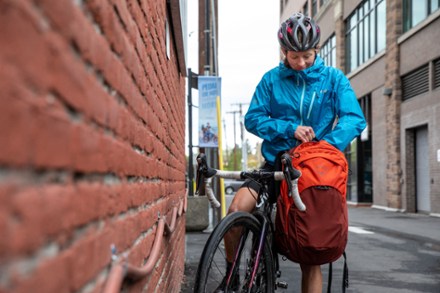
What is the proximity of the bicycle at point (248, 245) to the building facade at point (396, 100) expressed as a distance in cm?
1503

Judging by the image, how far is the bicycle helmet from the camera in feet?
12.0

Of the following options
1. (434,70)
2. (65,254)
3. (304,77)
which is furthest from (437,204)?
(65,254)

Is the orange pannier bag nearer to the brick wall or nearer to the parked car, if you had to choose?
the brick wall

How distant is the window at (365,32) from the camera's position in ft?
74.7

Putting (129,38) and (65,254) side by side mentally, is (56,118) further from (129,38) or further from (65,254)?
(129,38)

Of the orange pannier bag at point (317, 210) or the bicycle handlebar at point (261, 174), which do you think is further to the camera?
the orange pannier bag at point (317, 210)

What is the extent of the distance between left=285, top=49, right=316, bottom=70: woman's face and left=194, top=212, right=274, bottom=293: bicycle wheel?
108 centimetres

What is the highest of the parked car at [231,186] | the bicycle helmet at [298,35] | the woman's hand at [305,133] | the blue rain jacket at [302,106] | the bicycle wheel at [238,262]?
the bicycle helmet at [298,35]

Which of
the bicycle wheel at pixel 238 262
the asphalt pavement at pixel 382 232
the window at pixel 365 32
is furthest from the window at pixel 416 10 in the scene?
the bicycle wheel at pixel 238 262

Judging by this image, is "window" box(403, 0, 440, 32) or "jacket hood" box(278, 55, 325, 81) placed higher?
"window" box(403, 0, 440, 32)

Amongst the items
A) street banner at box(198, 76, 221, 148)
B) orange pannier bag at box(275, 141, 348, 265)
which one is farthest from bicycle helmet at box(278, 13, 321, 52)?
street banner at box(198, 76, 221, 148)

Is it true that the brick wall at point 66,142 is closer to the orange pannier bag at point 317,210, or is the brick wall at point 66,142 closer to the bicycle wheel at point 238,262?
the bicycle wheel at point 238,262

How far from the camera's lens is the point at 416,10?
19.2 m

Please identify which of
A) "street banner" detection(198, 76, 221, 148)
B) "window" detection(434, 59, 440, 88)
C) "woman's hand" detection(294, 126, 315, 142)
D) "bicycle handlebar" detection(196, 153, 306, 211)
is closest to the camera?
"bicycle handlebar" detection(196, 153, 306, 211)
